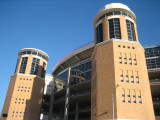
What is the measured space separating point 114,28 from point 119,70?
12.5m

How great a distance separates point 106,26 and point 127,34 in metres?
5.79

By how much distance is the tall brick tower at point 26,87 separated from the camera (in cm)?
5555

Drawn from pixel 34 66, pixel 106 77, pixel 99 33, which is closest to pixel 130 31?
pixel 99 33

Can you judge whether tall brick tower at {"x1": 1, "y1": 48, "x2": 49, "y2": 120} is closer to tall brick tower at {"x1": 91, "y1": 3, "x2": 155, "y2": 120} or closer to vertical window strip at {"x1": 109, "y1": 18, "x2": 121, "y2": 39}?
tall brick tower at {"x1": 91, "y1": 3, "x2": 155, "y2": 120}

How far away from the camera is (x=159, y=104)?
4728 centimetres

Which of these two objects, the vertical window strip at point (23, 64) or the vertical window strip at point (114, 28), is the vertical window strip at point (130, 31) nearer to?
the vertical window strip at point (114, 28)

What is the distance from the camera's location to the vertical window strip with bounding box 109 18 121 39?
139 feet

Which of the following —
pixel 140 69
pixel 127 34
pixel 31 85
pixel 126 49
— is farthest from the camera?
pixel 31 85

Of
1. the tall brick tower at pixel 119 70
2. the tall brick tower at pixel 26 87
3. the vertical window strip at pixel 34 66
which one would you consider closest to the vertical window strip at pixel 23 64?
the tall brick tower at pixel 26 87

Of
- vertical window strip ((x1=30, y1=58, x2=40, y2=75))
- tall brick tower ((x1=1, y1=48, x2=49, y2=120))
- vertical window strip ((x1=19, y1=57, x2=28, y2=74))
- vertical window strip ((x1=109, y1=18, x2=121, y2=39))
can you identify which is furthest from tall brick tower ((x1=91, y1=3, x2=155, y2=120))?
vertical window strip ((x1=19, y1=57, x2=28, y2=74))

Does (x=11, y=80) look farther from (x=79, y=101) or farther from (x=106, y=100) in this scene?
(x=106, y=100)

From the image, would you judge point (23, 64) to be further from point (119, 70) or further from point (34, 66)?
point (119, 70)

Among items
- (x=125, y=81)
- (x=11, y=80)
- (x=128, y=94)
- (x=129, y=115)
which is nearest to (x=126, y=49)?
(x=125, y=81)

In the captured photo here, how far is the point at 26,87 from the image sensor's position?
5994 cm
